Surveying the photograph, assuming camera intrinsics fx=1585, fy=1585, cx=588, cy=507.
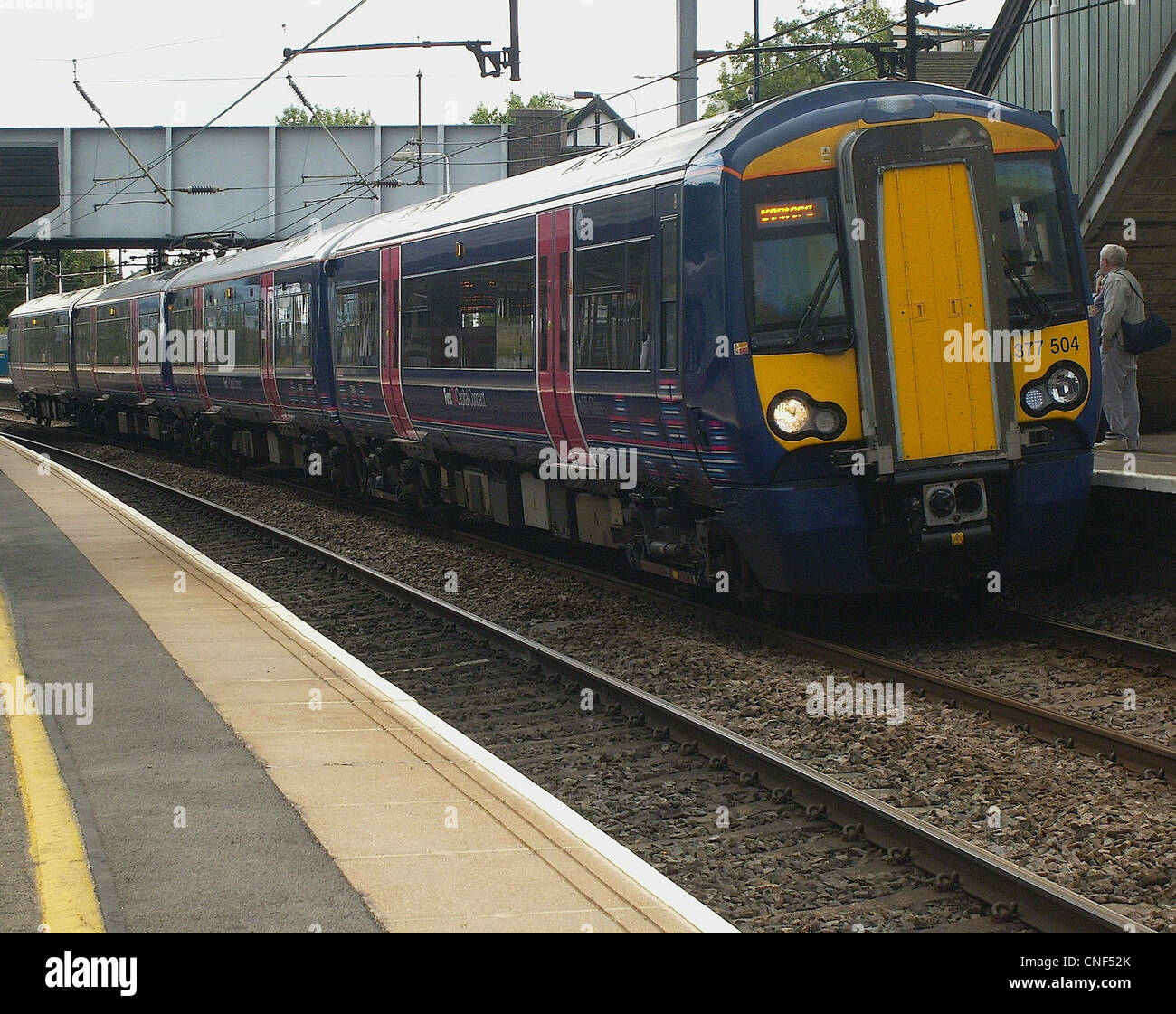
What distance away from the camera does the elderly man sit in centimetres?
1247

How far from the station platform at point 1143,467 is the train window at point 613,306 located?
3.27 meters

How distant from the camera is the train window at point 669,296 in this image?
9.77m

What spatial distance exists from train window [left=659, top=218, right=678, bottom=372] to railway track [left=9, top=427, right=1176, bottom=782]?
1786 mm

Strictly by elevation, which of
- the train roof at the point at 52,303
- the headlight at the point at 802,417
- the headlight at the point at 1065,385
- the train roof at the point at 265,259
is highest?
the train roof at the point at 52,303

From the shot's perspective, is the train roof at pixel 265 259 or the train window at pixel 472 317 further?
the train roof at pixel 265 259

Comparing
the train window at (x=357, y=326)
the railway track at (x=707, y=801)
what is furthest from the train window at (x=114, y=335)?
the railway track at (x=707, y=801)

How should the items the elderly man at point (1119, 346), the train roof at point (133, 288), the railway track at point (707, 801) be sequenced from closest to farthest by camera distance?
1. the railway track at point (707, 801)
2. the elderly man at point (1119, 346)
3. the train roof at point (133, 288)

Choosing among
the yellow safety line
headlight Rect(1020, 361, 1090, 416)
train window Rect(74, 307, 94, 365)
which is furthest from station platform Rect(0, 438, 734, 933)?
train window Rect(74, 307, 94, 365)

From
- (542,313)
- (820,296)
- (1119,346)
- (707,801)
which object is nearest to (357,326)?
(542,313)

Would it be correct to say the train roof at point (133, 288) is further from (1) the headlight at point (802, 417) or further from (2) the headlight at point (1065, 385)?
(2) the headlight at point (1065, 385)

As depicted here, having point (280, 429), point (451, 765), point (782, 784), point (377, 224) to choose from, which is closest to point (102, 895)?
point (451, 765)

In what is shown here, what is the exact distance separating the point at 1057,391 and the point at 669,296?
2433mm

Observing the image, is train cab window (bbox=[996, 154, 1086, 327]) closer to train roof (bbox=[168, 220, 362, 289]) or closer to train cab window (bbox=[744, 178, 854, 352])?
train cab window (bbox=[744, 178, 854, 352])
